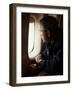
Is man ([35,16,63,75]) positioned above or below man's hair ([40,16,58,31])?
below

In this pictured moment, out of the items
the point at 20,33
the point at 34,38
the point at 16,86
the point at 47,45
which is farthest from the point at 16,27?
the point at 16,86

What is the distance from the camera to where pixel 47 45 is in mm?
1682

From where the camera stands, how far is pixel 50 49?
1.69m

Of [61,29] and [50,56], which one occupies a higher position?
[61,29]

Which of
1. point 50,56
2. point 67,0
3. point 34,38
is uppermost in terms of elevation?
point 67,0

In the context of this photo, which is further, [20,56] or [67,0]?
[67,0]

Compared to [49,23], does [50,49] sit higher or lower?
lower

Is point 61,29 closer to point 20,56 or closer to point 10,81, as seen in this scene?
point 20,56

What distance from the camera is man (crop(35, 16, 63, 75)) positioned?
1.67 m

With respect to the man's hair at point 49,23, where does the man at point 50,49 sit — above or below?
below

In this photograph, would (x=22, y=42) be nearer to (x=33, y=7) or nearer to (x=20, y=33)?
(x=20, y=33)

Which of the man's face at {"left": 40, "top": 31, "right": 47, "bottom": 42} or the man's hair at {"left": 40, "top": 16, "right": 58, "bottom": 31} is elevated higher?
the man's hair at {"left": 40, "top": 16, "right": 58, "bottom": 31}

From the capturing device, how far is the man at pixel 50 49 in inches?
65.7

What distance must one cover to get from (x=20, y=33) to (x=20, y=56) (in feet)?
0.49
